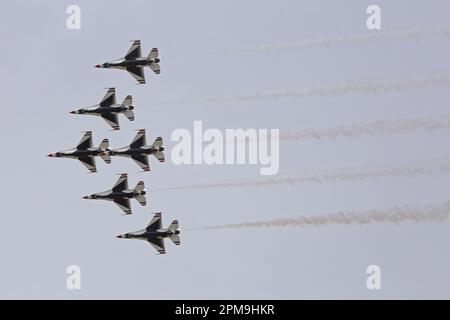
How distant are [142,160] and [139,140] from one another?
1.51 meters

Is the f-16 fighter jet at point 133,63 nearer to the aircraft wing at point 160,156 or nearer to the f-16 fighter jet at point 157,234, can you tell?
the aircraft wing at point 160,156

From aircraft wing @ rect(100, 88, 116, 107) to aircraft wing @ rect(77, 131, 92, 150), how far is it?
8.00 ft

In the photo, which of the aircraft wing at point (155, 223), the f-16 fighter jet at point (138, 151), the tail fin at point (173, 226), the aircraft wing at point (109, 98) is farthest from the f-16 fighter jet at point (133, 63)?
the tail fin at point (173, 226)

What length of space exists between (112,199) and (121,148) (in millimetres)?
3930

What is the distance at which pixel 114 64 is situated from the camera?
184000mm

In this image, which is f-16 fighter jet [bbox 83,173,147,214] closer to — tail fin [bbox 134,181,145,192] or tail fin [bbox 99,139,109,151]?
tail fin [bbox 134,181,145,192]

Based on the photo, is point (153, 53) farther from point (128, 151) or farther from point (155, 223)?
point (155, 223)

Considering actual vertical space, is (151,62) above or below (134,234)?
above

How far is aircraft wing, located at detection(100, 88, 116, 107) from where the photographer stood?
18512cm

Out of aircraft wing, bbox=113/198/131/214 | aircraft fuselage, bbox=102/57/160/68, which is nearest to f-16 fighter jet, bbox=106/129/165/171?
aircraft wing, bbox=113/198/131/214

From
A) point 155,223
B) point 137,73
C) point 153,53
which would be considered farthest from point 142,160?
point 153,53

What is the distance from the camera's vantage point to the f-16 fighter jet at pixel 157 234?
18250 cm
